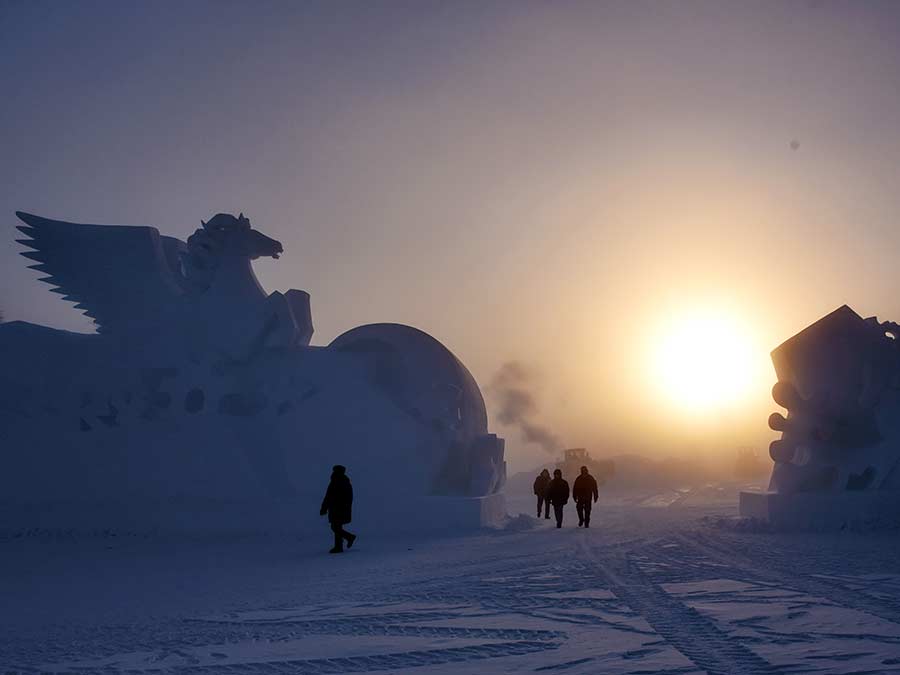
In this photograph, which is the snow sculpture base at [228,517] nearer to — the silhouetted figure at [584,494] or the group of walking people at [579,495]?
the group of walking people at [579,495]

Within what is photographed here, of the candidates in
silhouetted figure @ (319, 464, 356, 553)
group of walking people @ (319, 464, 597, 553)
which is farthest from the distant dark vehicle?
silhouetted figure @ (319, 464, 356, 553)

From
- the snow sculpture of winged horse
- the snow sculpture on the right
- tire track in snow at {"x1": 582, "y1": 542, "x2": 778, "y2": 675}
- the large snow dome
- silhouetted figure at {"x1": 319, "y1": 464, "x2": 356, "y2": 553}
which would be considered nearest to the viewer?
tire track in snow at {"x1": 582, "y1": 542, "x2": 778, "y2": 675}

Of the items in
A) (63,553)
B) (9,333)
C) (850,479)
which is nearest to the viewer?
(63,553)

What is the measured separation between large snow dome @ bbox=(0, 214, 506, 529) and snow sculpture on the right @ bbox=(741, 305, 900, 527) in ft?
19.3

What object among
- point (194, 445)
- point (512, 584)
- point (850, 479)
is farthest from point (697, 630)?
point (194, 445)

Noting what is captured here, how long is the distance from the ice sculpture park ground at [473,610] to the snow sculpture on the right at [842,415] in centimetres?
353

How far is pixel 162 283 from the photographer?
1672cm

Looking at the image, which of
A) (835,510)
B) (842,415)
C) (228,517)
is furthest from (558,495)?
(228,517)

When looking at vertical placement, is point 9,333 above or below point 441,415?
above

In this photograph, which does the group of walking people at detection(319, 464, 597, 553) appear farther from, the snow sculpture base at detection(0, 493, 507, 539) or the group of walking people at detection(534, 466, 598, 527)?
the snow sculpture base at detection(0, 493, 507, 539)

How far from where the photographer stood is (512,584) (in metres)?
7.86

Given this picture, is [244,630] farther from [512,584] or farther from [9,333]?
[9,333]

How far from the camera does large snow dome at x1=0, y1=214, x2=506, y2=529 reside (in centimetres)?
1517

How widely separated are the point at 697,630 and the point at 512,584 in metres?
2.62
